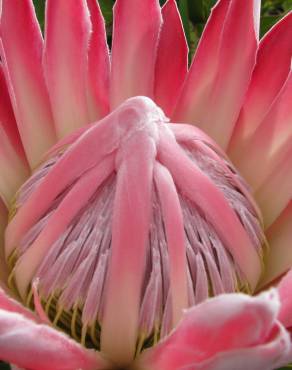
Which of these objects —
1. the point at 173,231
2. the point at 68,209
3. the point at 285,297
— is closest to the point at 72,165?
the point at 68,209

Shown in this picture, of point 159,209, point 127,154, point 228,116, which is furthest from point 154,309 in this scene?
point 228,116

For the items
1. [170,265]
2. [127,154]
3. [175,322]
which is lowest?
[175,322]

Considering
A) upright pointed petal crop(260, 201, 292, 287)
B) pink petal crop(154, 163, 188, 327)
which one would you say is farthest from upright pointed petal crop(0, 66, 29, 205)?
upright pointed petal crop(260, 201, 292, 287)

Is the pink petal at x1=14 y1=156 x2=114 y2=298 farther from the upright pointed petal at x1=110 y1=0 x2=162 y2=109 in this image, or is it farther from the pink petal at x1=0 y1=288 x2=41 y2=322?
the upright pointed petal at x1=110 y1=0 x2=162 y2=109

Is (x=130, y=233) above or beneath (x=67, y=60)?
beneath

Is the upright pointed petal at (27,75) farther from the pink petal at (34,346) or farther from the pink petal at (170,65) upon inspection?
the pink petal at (34,346)

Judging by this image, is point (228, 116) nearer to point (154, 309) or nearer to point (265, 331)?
point (154, 309)

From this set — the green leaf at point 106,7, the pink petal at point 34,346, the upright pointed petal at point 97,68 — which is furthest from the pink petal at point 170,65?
the pink petal at point 34,346

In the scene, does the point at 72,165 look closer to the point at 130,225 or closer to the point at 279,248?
the point at 130,225
